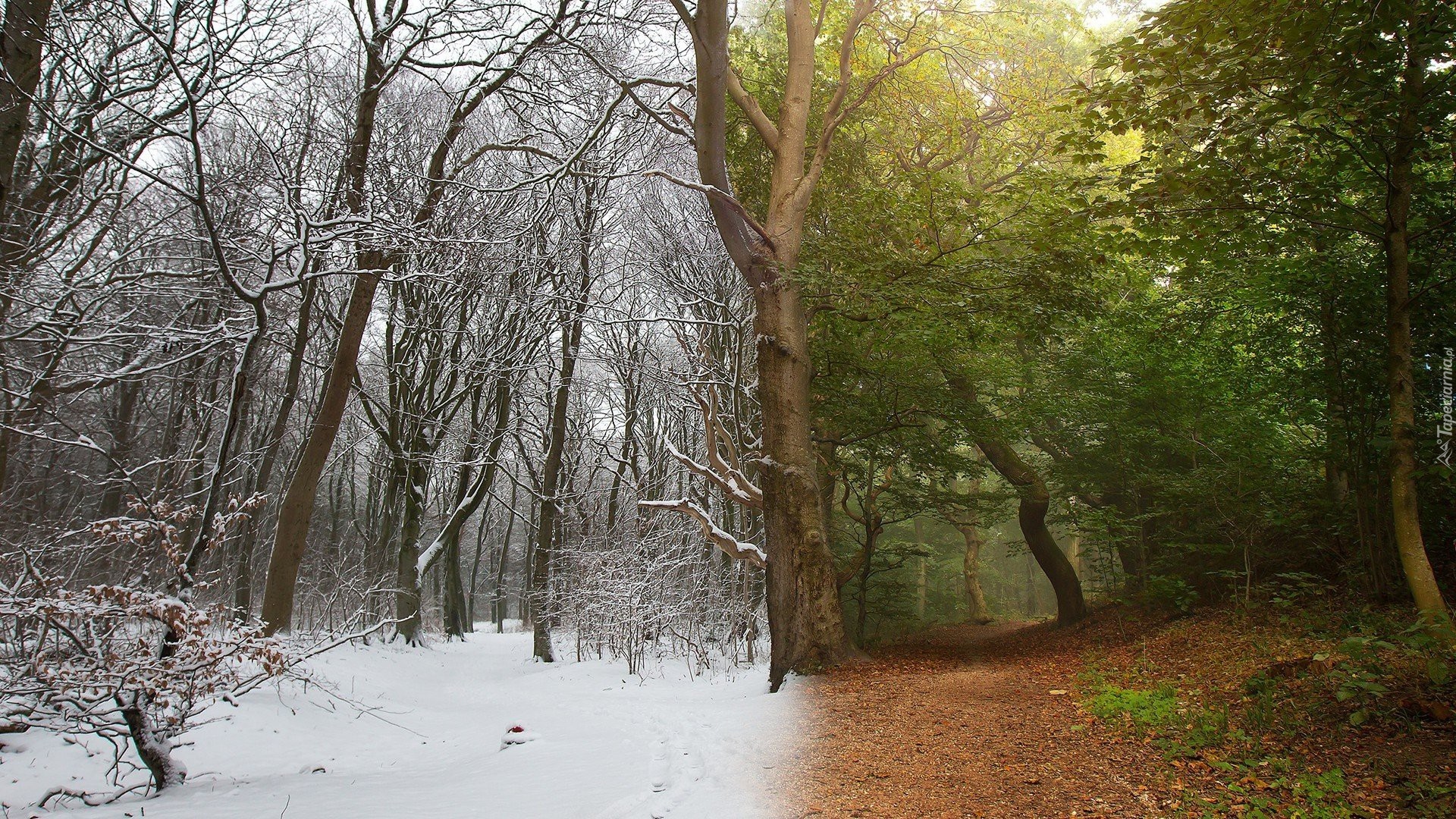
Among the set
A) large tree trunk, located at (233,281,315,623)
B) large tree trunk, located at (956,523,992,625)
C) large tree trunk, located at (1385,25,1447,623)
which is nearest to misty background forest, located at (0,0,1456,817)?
large tree trunk, located at (1385,25,1447,623)

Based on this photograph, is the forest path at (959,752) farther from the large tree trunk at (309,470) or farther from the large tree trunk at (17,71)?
the large tree trunk at (309,470)

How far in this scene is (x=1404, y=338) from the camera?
4.36m

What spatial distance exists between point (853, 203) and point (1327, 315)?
4708 millimetres

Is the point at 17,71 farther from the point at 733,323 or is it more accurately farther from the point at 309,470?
the point at 733,323

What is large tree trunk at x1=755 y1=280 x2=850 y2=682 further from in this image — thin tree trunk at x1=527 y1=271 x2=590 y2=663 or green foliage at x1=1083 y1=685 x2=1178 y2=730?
thin tree trunk at x1=527 y1=271 x2=590 y2=663

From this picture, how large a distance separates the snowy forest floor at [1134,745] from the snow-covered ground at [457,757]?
20.2 inches

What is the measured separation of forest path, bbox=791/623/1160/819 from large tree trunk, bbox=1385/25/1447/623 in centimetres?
211

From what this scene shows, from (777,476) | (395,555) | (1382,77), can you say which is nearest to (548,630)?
(395,555)

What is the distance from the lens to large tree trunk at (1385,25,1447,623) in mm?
4176

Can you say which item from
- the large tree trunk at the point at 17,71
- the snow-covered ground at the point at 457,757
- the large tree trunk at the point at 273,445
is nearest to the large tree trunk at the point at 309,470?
the large tree trunk at the point at 273,445

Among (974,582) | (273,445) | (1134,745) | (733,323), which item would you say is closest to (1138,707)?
(1134,745)

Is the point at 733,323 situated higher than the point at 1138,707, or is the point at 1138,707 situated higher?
the point at 733,323

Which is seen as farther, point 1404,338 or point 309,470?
point 309,470

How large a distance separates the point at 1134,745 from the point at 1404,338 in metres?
2.98
